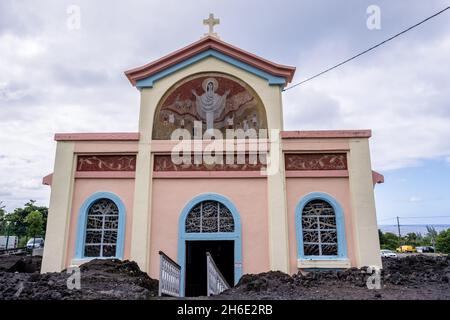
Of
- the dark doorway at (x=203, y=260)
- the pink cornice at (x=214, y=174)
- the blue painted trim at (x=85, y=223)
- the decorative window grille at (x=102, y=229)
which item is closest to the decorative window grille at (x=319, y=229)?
the pink cornice at (x=214, y=174)

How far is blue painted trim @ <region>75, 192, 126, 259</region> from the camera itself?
9.29m

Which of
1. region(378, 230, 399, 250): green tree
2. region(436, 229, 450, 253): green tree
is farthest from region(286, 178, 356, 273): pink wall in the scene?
region(378, 230, 399, 250): green tree

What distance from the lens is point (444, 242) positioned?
30.1 meters

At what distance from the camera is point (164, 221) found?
31.2 feet

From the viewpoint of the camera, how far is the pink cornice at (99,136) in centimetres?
1001

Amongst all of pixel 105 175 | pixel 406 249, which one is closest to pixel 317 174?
pixel 105 175

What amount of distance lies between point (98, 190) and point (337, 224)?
7.00 meters

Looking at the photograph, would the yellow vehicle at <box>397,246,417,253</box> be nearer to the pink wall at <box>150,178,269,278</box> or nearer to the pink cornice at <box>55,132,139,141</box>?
the pink wall at <box>150,178,269,278</box>

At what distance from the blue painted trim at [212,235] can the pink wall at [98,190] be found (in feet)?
4.99

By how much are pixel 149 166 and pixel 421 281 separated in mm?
7677

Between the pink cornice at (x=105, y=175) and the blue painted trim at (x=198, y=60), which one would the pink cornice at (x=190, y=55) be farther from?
the pink cornice at (x=105, y=175)

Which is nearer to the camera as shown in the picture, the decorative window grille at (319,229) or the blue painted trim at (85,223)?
the decorative window grille at (319,229)
